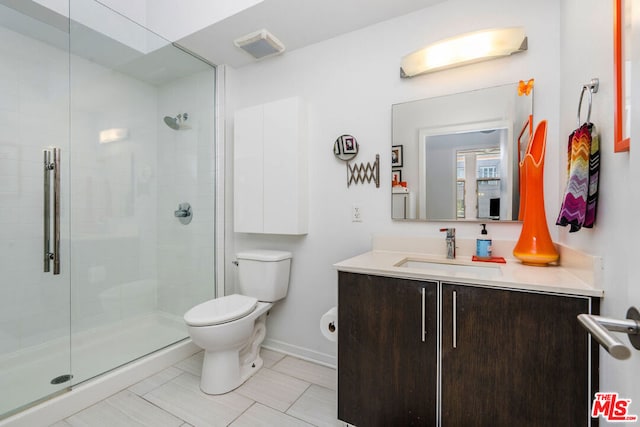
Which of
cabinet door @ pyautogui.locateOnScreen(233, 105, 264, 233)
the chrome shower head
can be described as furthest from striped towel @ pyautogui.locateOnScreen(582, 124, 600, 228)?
the chrome shower head

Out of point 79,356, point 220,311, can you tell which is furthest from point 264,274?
point 79,356

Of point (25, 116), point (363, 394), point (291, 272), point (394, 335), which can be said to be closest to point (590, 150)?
point (394, 335)

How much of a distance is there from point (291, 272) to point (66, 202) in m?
1.60

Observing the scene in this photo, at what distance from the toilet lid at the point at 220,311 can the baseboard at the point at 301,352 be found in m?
0.57

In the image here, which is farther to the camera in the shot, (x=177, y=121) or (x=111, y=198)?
(x=177, y=121)

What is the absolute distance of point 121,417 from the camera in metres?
1.54

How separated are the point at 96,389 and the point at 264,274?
3.75 feet

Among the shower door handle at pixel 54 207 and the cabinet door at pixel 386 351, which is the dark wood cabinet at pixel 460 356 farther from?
the shower door handle at pixel 54 207

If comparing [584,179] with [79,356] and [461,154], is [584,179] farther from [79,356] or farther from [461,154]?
[79,356]

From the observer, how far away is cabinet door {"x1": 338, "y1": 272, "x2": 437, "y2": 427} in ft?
4.01

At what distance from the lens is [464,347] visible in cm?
115

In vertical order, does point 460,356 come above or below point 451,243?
below

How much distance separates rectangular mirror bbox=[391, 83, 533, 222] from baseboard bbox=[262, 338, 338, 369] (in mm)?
1141

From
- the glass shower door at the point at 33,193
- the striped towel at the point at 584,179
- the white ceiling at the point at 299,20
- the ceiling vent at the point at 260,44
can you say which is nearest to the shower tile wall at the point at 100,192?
the glass shower door at the point at 33,193
